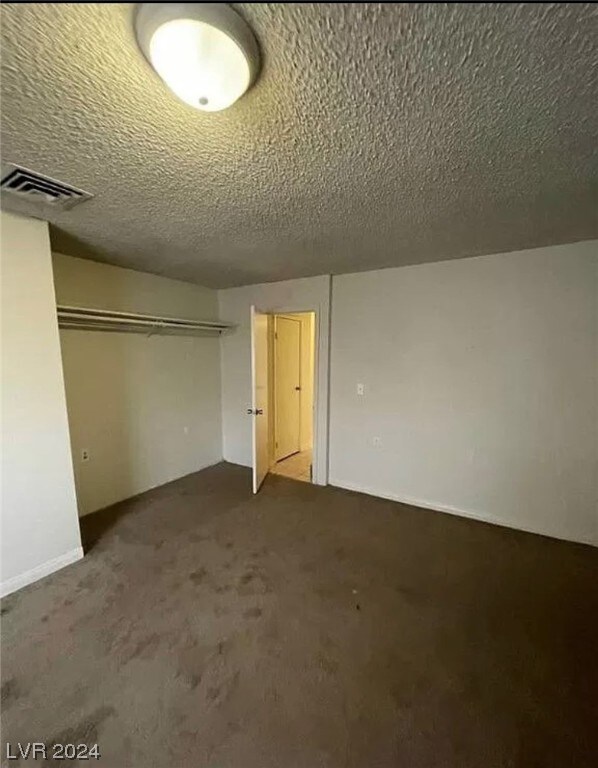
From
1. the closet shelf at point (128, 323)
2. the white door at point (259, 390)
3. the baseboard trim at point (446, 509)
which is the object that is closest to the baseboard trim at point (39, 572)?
the white door at point (259, 390)

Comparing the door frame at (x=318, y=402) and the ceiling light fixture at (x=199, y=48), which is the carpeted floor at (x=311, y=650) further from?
the ceiling light fixture at (x=199, y=48)

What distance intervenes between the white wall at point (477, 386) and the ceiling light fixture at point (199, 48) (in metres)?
2.63

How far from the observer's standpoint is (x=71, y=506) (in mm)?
2473

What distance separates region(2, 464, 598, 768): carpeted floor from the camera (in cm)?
136

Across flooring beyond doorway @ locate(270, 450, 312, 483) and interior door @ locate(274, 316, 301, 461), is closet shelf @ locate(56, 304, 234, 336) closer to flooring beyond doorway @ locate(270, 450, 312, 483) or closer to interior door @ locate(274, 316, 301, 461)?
interior door @ locate(274, 316, 301, 461)

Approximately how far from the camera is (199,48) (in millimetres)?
935

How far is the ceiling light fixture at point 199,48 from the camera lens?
0.86 meters

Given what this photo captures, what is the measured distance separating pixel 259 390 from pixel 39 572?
230 cm

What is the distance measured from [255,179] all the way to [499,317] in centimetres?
237

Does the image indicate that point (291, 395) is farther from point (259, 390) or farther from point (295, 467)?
point (259, 390)

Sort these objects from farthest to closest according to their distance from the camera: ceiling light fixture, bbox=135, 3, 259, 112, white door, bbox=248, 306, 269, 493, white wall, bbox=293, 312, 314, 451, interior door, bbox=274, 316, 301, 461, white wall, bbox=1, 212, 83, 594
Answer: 1. white wall, bbox=293, 312, 314, 451
2. interior door, bbox=274, 316, 301, 461
3. white door, bbox=248, 306, 269, 493
4. white wall, bbox=1, 212, 83, 594
5. ceiling light fixture, bbox=135, 3, 259, 112

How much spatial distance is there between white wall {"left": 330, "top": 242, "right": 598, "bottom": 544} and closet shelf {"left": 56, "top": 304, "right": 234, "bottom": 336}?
5.49 feet

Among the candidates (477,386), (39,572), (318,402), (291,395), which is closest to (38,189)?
(39,572)

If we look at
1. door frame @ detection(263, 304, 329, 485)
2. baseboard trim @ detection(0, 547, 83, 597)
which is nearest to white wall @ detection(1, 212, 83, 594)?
baseboard trim @ detection(0, 547, 83, 597)
